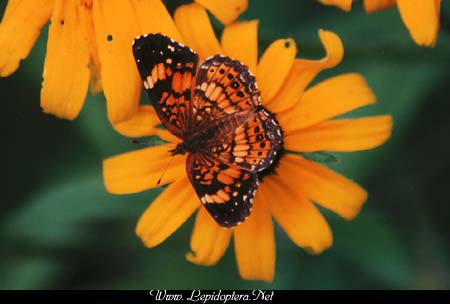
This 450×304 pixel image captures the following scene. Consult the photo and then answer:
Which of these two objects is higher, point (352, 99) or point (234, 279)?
point (352, 99)

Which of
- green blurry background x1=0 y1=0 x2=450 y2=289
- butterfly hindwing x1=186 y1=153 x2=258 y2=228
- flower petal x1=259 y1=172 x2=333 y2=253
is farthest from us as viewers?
green blurry background x1=0 y1=0 x2=450 y2=289

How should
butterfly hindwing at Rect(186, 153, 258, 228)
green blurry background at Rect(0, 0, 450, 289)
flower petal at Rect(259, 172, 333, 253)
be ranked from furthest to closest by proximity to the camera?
green blurry background at Rect(0, 0, 450, 289) < flower petal at Rect(259, 172, 333, 253) < butterfly hindwing at Rect(186, 153, 258, 228)

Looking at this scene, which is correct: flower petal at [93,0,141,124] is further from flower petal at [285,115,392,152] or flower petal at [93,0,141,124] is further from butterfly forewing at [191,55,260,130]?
flower petal at [285,115,392,152]

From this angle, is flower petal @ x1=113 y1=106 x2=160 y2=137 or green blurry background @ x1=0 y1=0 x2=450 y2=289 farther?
green blurry background @ x1=0 y1=0 x2=450 y2=289

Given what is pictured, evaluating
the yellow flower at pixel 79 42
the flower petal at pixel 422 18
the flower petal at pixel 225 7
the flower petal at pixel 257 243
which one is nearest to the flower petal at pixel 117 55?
the yellow flower at pixel 79 42

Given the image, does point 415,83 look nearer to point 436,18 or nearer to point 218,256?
point 436,18

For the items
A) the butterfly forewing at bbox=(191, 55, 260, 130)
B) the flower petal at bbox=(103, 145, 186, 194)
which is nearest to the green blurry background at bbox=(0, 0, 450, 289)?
the flower petal at bbox=(103, 145, 186, 194)
